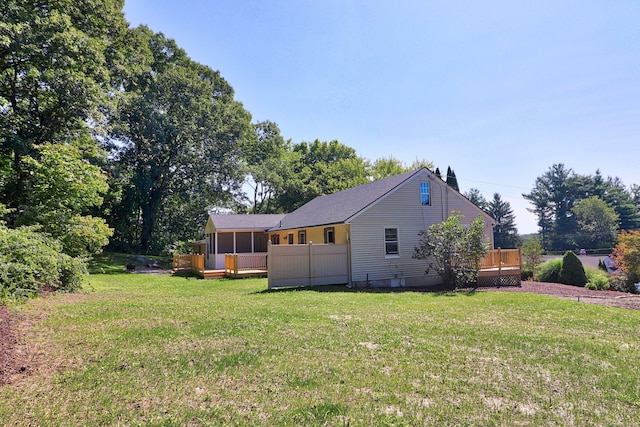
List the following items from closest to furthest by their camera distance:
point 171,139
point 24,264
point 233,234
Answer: point 24,264 → point 233,234 → point 171,139

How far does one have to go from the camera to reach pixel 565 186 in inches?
2731

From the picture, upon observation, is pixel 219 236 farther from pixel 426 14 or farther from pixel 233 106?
pixel 426 14

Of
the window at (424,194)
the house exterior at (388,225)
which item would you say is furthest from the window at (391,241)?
the window at (424,194)

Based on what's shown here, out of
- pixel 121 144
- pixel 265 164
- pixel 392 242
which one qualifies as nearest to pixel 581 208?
pixel 265 164

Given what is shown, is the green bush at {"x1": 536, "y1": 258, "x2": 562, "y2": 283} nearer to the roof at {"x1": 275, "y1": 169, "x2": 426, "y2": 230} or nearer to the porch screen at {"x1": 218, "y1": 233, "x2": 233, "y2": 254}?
the roof at {"x1": 275, "y1": 169, "x2": 426, "y2": 230}

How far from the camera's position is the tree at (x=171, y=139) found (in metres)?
30.4

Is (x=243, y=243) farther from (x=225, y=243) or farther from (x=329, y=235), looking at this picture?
(x=329, y=235)

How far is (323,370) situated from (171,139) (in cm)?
3244

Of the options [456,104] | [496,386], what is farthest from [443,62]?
[496,386]

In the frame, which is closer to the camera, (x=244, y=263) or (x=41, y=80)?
(x=41, y=80)

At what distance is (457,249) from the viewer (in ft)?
50.6

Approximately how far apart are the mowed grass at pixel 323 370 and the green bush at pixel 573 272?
11.9 m

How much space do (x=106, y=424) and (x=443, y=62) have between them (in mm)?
14746

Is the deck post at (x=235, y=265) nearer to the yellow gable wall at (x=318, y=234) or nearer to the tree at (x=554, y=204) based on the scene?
the yellow gable wall at (x=318, y=234)
